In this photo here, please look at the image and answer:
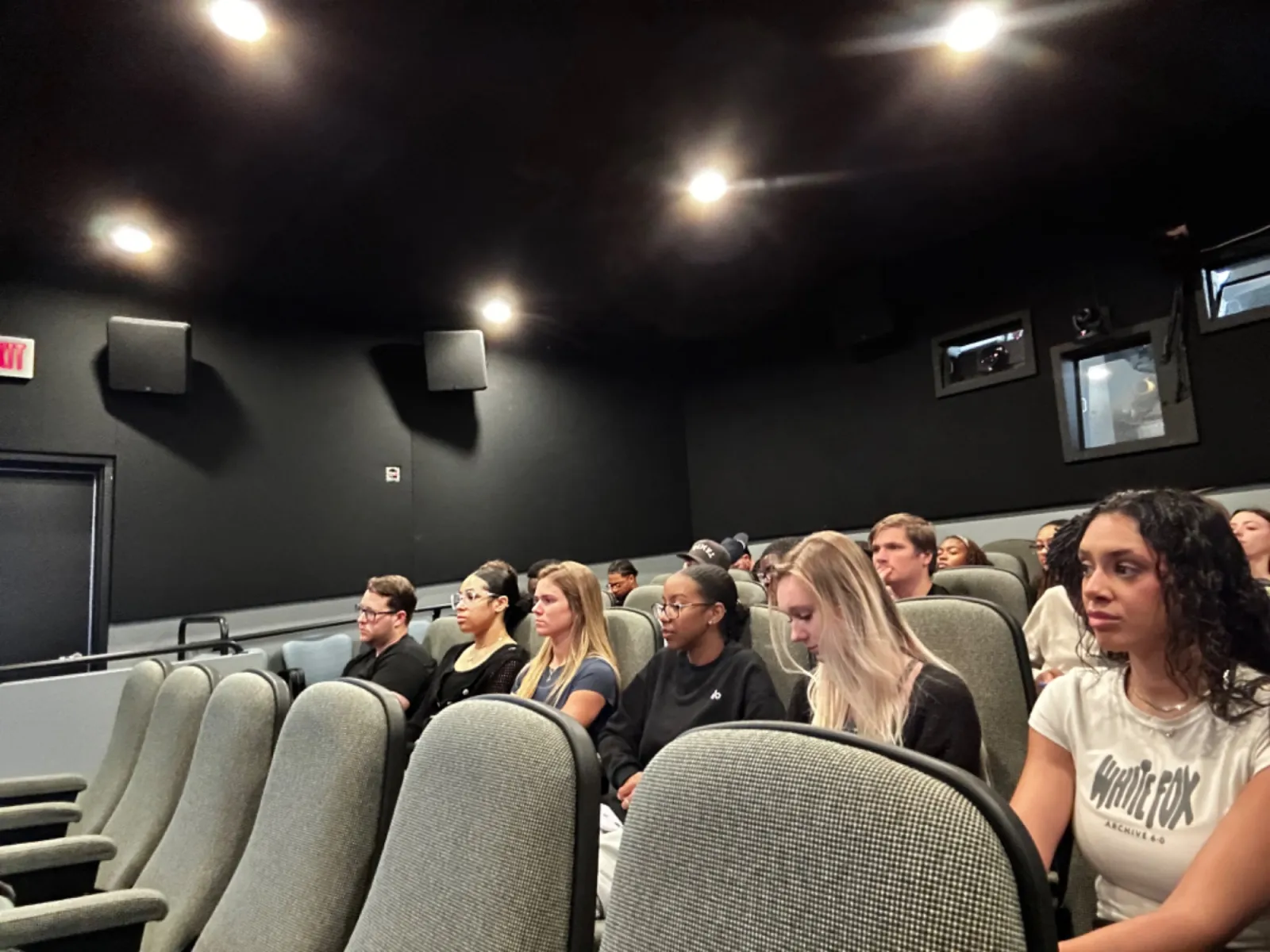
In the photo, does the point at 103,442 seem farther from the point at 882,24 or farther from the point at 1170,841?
the point at 1170,841

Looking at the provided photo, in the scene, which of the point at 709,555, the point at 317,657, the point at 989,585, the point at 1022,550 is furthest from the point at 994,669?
the point at 317,657

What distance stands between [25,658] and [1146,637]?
5619 mm

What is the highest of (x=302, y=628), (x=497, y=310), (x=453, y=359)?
(x=497, y=310)

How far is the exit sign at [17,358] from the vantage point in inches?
175

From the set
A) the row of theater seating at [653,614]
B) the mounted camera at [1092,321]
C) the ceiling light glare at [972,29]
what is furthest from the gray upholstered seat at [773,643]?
the mounted camera at [1092,321]

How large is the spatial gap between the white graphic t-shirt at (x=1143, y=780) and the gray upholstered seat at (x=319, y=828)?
3.46ft

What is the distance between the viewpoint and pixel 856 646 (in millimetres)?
1494

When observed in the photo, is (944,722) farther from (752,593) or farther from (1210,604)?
(752,593)

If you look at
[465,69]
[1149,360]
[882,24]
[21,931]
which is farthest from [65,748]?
[1149,360]

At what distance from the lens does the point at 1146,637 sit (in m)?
1.12

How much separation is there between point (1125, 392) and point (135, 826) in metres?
5.39

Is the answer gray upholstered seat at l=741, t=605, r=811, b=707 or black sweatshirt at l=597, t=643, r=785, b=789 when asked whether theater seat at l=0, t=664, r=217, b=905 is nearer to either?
black sweatshirt at l=597, t=643, r=785, b=789

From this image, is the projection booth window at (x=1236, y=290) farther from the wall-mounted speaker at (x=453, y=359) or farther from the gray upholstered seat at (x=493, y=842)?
the gray upholstered seat at (x=493, y=842)

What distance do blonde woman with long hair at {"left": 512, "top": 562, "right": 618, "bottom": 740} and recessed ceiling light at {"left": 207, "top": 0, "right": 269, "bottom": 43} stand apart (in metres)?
2.29
